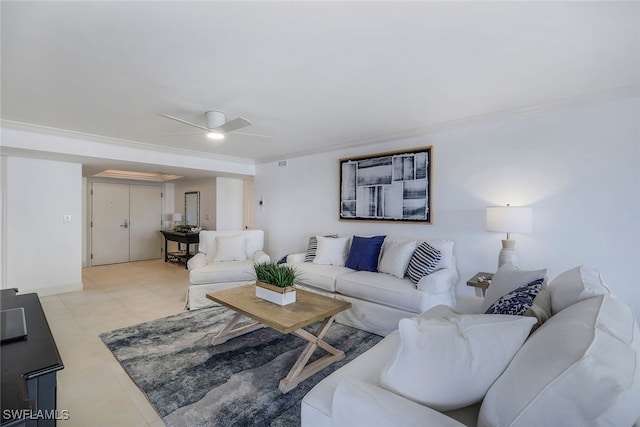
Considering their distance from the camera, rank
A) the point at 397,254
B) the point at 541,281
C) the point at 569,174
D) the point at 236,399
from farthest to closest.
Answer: the point at 397,254, the point at 569,174, the point at 236,399, the point at 541,281

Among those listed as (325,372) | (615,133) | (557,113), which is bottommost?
(325,372)

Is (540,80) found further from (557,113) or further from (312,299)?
(312,299)

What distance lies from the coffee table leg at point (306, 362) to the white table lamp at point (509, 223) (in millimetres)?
1783

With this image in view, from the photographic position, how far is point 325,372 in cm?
227

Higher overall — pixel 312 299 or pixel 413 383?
pixel 413 383

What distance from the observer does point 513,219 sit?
2.64 meters

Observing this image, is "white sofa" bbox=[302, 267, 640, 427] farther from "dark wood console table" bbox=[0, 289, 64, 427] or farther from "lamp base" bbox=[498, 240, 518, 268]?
"lamp base" bbox=[498, 240, 518, 268]

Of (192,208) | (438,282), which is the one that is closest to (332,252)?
(438,282)

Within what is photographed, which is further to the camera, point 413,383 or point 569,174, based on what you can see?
point 569,174

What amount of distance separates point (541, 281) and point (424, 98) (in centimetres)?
176

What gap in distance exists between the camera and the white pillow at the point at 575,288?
1.27m

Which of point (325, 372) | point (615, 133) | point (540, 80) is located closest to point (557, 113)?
point (615, 133)

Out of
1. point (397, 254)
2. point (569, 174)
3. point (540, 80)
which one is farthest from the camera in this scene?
point (397, 254)

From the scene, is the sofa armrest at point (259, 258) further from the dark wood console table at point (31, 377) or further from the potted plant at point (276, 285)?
the dark wood console table at point (31, 377)
